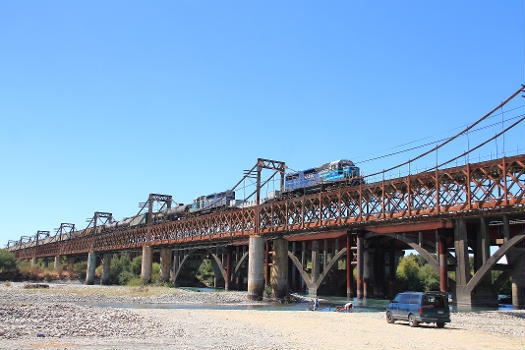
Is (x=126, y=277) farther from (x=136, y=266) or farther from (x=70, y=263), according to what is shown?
(x=70, y=263)

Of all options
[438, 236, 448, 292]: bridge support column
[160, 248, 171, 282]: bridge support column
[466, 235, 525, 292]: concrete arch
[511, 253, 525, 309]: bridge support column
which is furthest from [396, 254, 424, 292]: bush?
[466, 235, 525, 292]: concrete arch

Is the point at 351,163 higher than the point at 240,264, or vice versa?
the point at 351,163

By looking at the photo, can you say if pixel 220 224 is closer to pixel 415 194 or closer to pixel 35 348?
pixel 415 194

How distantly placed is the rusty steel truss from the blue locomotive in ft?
13.8

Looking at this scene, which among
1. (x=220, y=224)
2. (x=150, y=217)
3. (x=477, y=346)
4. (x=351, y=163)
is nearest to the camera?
(x=477, y=346)

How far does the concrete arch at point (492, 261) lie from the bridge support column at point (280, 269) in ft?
76.9

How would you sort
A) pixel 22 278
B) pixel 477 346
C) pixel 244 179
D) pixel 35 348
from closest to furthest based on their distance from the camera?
pixel 35 348
pixel 477 346
pixel 244 179
pixel 22 278

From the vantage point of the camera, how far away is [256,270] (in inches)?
2189

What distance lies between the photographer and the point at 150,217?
9188 centimetres

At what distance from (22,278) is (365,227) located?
81301mm

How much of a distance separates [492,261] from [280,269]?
26.5 metres

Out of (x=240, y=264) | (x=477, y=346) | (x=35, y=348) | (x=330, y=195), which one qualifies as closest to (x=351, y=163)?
(x=330, y=195)

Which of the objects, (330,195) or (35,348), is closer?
(35,348)

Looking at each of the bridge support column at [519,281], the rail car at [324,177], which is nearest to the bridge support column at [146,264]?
the rail car at [324,177]
